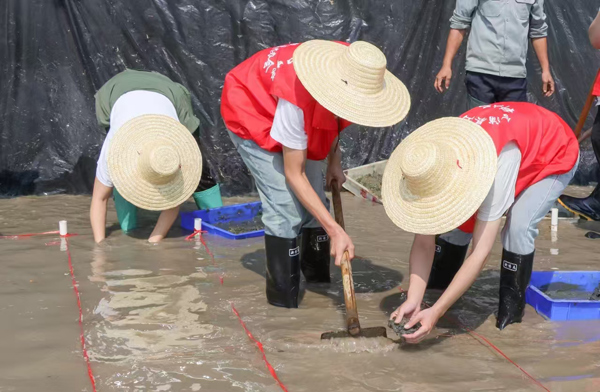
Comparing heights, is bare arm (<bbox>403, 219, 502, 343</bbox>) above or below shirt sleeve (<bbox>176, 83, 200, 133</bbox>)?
above

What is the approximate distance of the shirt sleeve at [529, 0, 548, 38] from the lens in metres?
4.53

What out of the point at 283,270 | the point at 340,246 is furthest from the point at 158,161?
the point at 340,246

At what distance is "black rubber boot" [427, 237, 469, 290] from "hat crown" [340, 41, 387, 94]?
0.96 metres

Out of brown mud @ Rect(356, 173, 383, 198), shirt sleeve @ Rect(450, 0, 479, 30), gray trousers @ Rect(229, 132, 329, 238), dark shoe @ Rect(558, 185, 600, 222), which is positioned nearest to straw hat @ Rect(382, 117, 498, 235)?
gray trousers @ Rect(229, 132, 329, 238)

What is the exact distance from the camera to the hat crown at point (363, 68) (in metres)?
2.86

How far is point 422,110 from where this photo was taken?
20.1ft

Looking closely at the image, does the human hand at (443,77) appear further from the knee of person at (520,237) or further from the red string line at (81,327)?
the red string line at (81,327)

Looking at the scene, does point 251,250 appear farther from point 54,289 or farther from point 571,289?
point 571,289

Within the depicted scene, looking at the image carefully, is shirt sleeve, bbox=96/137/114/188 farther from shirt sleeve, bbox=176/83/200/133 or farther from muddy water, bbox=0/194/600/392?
shirt sleeve, bbox=176/83/200/133

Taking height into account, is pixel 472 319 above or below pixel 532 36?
below

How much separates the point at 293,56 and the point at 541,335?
1499 millimetres

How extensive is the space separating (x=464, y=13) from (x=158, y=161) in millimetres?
2016

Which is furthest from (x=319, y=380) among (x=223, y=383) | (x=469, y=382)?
(x=469, y=382)

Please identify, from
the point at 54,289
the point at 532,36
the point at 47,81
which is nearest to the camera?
the point at 54,289
